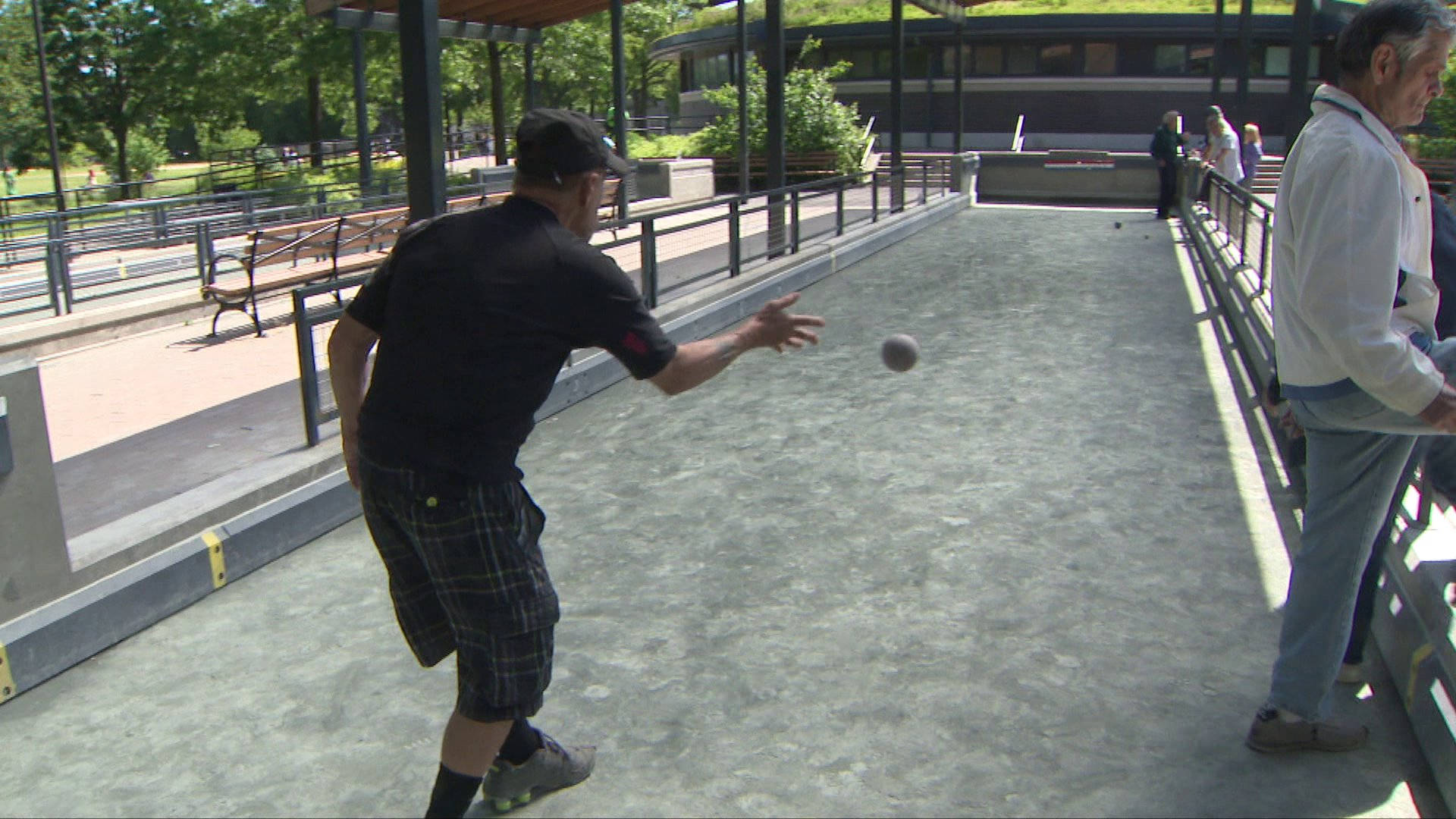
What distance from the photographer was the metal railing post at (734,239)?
1244 centimetres

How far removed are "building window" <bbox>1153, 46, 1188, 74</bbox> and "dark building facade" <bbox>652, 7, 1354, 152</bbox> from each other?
4cm

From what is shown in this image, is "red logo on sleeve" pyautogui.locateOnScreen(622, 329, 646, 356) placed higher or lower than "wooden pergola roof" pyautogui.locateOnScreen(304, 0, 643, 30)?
lower

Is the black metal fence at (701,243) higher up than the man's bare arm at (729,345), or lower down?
lower down

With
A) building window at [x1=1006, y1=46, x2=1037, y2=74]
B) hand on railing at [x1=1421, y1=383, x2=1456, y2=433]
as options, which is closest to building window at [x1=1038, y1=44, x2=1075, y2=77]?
building window at [x1=1006, y1=46, x2=1037, y2=74]

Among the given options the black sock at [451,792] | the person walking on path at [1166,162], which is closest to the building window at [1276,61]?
the person walking on path at [1166,162]

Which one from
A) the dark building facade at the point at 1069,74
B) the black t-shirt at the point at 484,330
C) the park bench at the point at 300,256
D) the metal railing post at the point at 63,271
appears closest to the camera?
the black t-shirt at the point at 484,330

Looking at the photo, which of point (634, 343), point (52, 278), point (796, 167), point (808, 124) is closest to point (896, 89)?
point (796, 167)

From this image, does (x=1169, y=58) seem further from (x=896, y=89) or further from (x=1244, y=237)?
(x=1244, y=237)

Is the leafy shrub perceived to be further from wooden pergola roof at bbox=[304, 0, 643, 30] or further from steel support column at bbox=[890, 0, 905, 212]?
wooden pergola roof at bbox=[304, 0, 643, 30]

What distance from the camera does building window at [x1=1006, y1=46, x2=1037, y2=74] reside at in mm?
50875

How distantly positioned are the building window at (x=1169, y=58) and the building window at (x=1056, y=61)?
3435mm

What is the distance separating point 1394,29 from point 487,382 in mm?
2571

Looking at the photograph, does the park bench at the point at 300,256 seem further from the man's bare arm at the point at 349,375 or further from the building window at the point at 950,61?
the building window at the point at 950,61

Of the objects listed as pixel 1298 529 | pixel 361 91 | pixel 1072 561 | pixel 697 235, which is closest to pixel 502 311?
pixel 1072 561
